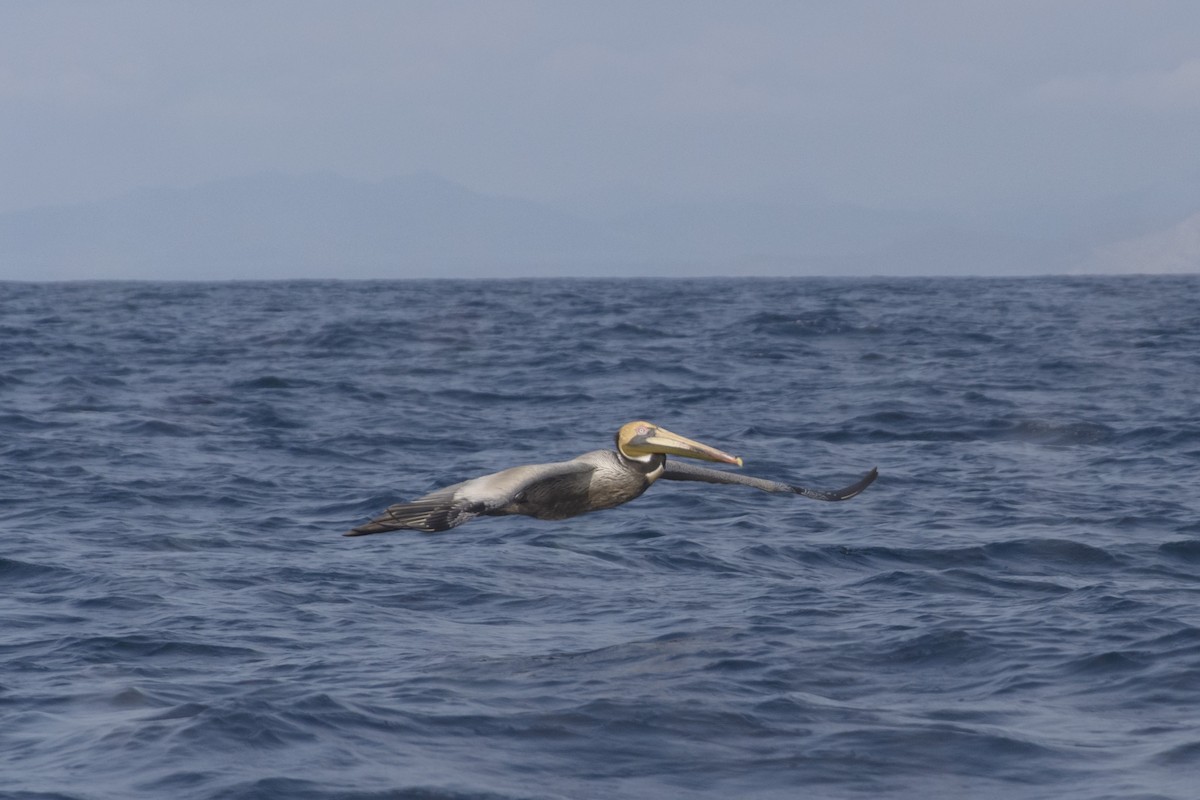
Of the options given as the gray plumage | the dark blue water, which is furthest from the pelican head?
the dark blue water

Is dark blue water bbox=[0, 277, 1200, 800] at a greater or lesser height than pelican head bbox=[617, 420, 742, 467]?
lesser

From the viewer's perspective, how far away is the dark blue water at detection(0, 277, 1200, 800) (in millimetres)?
13008

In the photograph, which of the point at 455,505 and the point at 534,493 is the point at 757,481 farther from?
the point at 455,505

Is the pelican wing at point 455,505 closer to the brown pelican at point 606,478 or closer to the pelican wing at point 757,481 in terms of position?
the brown pelican at point 606,478

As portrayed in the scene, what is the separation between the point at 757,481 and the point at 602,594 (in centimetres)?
581

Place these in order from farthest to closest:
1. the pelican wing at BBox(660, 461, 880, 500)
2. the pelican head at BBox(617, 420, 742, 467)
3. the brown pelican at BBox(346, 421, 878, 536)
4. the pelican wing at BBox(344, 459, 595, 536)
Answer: the pelican wing at BBox(660, 461, 880, 500)
the pelican head at BBox(617, 420, 742, 467)
the brown pelican at BBox(346, 421, 878, 536)
the pelican wing at BBox(344, 459, 595, 536)

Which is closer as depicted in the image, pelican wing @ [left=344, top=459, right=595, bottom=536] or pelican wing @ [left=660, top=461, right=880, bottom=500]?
pelican wing @ [left=344, top=459, right=595, bottom=536]

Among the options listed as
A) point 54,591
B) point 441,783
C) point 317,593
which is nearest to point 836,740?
point 441,783

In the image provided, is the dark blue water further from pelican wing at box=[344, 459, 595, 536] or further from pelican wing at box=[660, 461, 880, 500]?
pelican wing at box=[344, 459, 595, 536]

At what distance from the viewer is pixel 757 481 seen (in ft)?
43.6

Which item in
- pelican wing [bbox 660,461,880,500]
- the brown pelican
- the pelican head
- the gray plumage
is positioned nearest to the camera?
the gray plumage

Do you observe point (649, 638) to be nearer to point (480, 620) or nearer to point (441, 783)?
point (480, 620)

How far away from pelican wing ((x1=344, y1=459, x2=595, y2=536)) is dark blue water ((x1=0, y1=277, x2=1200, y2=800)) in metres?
2.66

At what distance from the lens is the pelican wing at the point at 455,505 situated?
35.0 feet
